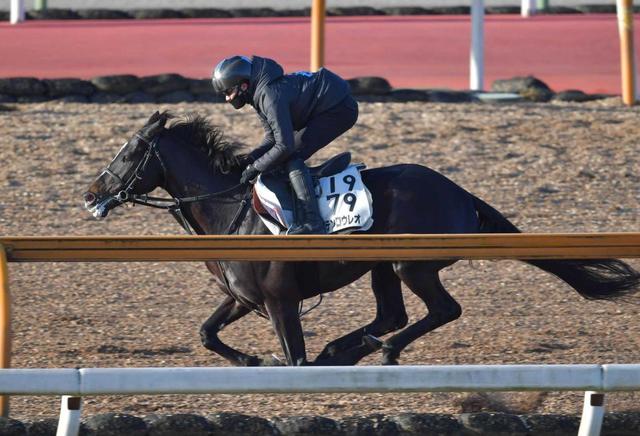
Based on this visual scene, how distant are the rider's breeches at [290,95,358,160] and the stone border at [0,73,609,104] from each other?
5640mm

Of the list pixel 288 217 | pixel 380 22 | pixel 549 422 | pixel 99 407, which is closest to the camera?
pixel 549 422

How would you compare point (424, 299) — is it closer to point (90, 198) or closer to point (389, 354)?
point (389, 354)

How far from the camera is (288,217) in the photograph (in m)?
6.88

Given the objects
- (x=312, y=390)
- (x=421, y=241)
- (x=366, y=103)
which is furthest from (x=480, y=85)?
(x=312, y=390)

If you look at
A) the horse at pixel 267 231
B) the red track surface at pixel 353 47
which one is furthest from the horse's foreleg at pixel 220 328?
the red track surface at pixel 353 47

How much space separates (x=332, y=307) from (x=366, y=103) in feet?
14.3

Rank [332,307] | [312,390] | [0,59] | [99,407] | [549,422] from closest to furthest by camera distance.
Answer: [312,390]
[549,422]
[99,407]
[332,307]
[0,59]

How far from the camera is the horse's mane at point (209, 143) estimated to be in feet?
23.8

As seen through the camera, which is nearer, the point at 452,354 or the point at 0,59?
the point at 452,354

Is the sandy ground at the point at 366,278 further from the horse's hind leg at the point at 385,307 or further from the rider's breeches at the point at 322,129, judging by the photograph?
the rider's breeches at the point at 322,129

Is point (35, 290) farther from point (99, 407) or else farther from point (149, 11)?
point (149, 11)

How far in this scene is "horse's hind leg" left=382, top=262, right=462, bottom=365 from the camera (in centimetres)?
687

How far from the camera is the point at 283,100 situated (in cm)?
691

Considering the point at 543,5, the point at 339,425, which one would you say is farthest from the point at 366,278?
the point at 543,5
